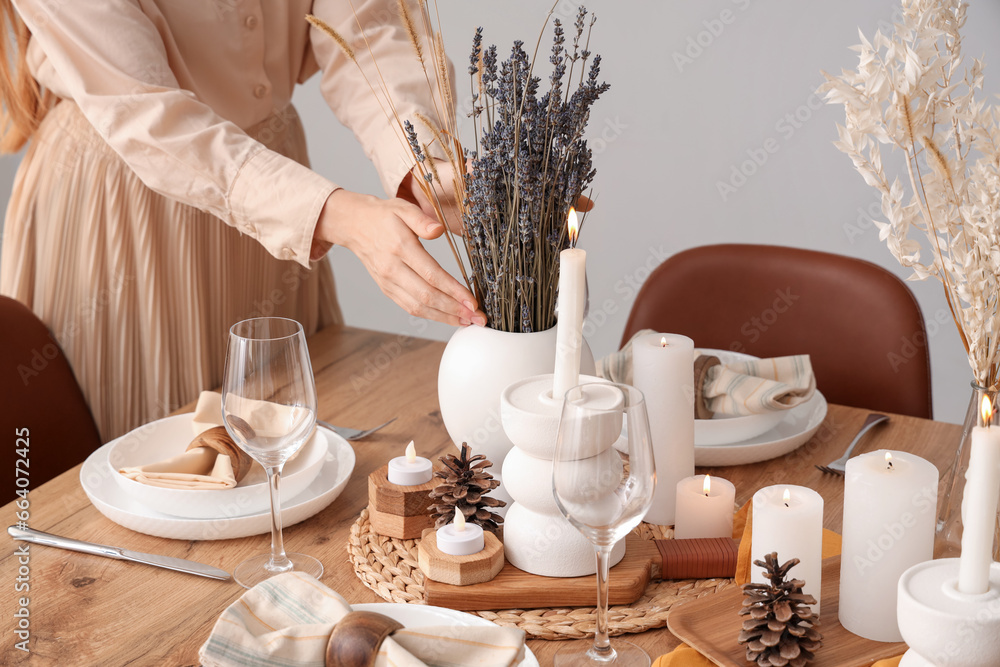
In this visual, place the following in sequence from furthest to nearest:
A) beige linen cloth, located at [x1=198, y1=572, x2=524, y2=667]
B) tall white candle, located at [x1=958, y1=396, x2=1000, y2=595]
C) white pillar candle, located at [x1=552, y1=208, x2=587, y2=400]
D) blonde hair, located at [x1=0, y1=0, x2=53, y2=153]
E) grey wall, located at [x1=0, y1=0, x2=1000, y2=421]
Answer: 1. grey wall, located at [x1=0, y1=0, x2=1000, y2=421]
2. blonde hair, located at [x1=0, y1=0, x2=53, y2=153]
3. white pillar candle, located at [x1=552, y1=208, x2=587, y2=400]
4. beige linen cloth, located at [x1=198, y1=572, x2=524, y2=667]
5. tall white candle, located at [x1=958, y1=396, x2=1000, y2=595]

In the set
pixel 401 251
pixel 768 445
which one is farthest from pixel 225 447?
pixel 768 445

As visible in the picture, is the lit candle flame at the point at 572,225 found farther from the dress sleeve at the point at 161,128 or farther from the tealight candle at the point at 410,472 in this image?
the dress sleeve at the point at 161,128

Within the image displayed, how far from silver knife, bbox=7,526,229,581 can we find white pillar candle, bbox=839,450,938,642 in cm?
54

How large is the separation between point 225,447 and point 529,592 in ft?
1.26

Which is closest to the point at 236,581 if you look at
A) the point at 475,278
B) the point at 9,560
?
the point at 9,560

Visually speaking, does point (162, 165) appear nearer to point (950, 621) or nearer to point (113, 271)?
point (113, 271)

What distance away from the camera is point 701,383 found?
1.14m

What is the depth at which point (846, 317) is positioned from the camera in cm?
156

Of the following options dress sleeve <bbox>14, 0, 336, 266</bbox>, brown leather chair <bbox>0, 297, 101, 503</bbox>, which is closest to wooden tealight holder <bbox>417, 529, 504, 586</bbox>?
dress sleeve <bbox>14, 0, 336, 266</bbox>

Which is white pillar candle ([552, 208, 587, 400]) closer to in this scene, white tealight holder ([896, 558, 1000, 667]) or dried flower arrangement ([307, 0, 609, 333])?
dried flower arrangement ([307, 0, 609, 333])

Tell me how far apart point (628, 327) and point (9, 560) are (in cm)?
112

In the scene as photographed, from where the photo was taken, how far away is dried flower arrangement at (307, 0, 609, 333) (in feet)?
2.77

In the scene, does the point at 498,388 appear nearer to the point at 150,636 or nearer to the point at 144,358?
the point at 150,636

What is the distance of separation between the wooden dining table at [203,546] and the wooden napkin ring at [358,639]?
0.48 ft
